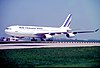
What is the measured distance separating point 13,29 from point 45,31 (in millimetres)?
7341

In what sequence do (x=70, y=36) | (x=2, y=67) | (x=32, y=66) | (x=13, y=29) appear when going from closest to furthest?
(x=2, y=67) < (x=32, y=66) < (x=70, y=36) < (x=13, y=29)

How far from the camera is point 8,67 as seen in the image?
40.8ft

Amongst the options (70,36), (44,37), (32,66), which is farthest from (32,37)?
(32,66)

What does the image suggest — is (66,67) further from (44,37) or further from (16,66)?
(44,37)

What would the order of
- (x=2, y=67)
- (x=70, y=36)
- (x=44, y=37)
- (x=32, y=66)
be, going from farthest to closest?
(x=44, y=37), (x=70, y=36), (x=32, y=66), (x=2, y=67)

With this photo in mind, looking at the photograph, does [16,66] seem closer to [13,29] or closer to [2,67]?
[2,67]

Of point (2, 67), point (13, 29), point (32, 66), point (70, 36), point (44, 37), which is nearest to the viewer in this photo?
point (2, 67)

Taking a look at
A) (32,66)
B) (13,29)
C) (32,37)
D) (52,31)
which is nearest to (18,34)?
(13,29)

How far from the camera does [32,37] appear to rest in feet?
171

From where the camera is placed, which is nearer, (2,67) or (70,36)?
(2,67)

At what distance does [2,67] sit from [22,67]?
0.98m

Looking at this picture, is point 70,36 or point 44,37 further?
point 44,37

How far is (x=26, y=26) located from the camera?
49.5m

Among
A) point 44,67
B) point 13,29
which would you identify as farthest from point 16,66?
point 13,29
